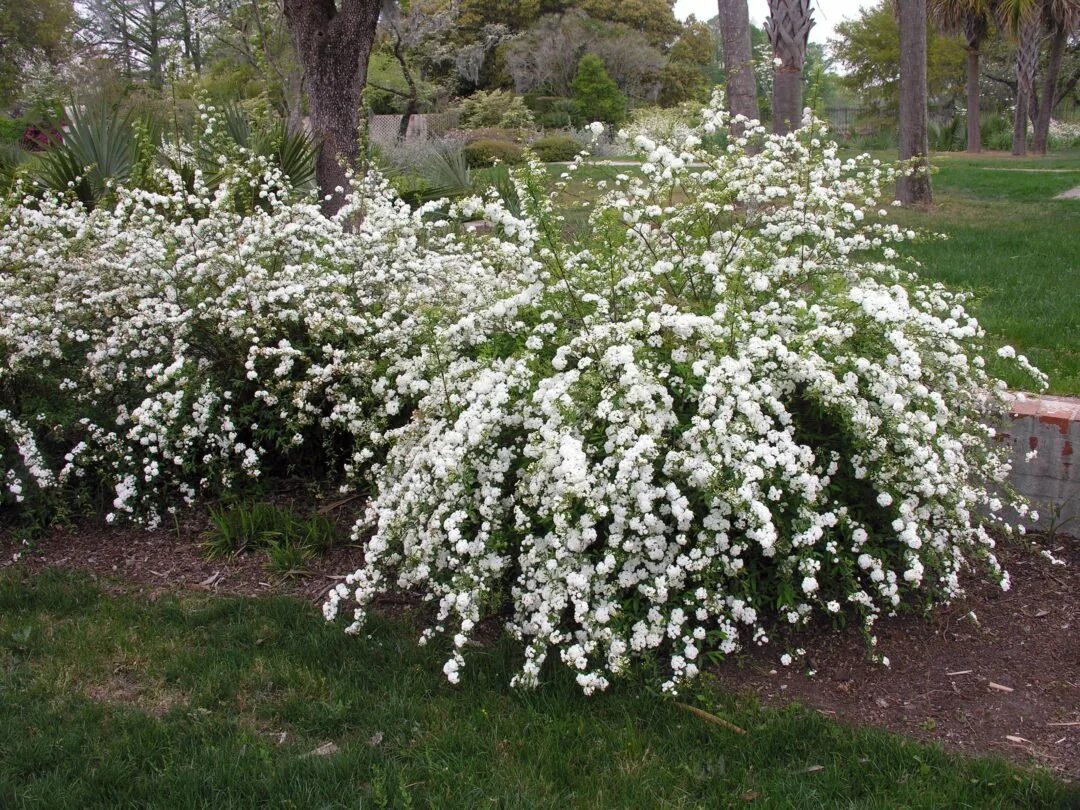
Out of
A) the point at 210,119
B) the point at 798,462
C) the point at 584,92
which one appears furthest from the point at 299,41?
the point at 584,92

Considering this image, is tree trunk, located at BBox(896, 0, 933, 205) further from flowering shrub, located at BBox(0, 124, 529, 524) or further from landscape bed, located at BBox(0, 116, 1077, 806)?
flowering shrub, located at BBox(0, 124, 529, 524)

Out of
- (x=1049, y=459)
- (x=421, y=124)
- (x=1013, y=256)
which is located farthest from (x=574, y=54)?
(x=1049, y=459)

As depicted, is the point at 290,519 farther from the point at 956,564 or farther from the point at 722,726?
the point at 956,564

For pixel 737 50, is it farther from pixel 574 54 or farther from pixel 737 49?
pixel 574 54

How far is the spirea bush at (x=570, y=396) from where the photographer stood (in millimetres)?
3361

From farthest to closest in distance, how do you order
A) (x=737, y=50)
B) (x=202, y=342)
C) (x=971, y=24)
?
1. (x=971, y=24)
2. (x=737, y=50)
3. (x=202, y=342)

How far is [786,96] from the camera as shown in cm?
1000

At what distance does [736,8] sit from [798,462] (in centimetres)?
803

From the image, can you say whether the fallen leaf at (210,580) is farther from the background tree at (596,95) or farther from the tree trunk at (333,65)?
the background tree at (596,95)

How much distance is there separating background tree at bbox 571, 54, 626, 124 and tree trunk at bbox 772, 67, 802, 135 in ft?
75.4

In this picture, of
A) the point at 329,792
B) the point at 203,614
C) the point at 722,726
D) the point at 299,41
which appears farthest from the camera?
the point at 299,41

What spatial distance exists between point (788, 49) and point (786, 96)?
454 millimetres

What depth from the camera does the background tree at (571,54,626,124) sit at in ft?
107

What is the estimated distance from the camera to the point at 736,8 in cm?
1012
